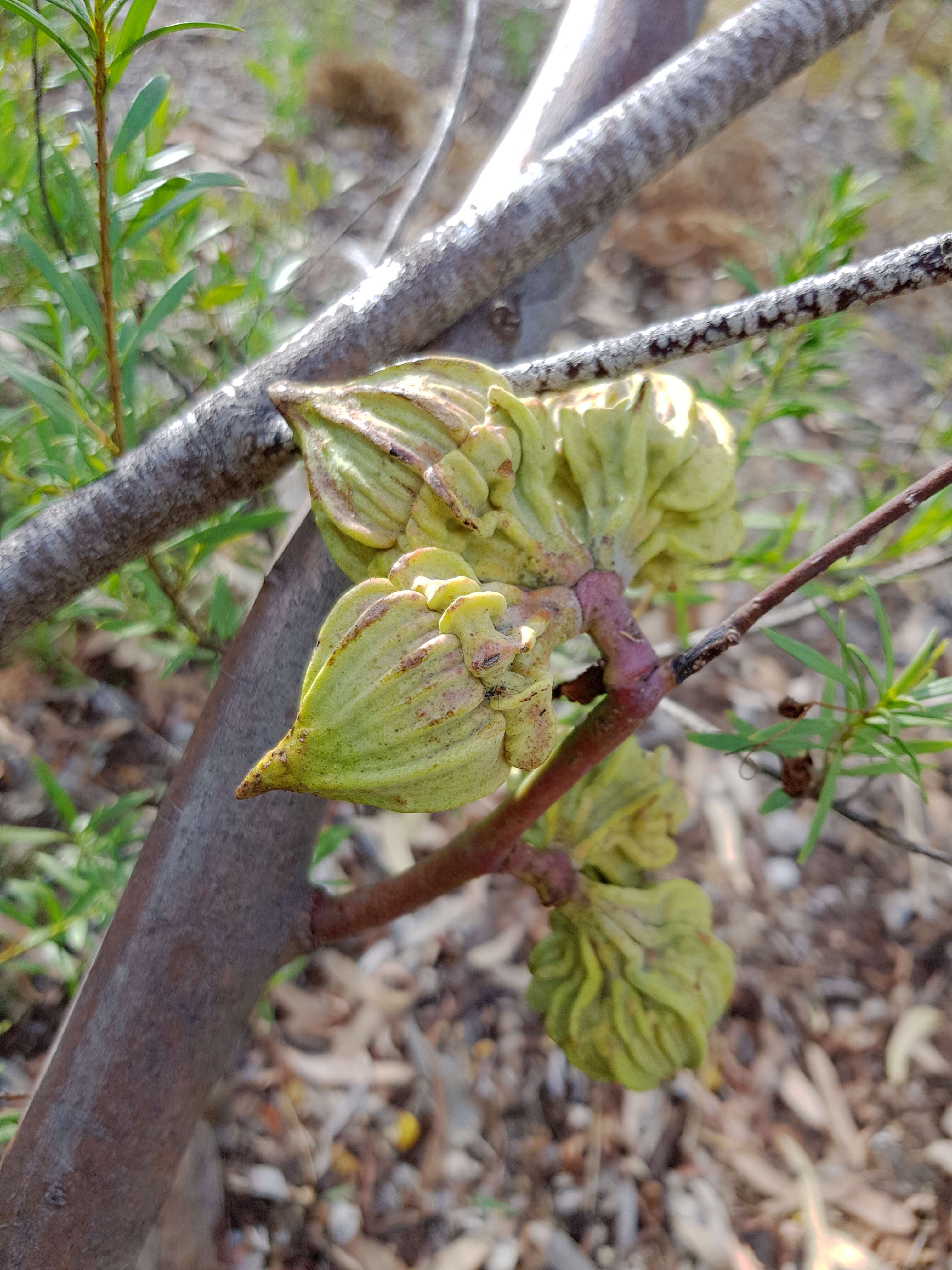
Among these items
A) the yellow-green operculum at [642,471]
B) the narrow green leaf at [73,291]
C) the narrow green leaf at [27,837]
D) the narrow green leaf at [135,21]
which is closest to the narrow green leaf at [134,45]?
the narrow green leaf at [135,21]

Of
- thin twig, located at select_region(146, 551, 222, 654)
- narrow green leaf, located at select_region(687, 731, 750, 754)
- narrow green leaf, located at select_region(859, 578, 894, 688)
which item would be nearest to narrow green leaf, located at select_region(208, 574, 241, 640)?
thin twig, located at select_region(146, 551, 222, 654)

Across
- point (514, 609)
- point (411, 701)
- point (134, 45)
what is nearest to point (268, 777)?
point (411, 701)

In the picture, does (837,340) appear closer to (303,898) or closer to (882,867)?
(882,867)

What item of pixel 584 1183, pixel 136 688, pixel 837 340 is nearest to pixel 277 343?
pixel 136 688

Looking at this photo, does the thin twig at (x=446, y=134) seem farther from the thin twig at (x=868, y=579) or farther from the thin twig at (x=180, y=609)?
the thin twig at (x=868, y=579)

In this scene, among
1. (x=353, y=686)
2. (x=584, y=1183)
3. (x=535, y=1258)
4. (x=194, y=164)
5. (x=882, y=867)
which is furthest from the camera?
(x=194, y=164)

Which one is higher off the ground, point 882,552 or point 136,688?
point 136,688
